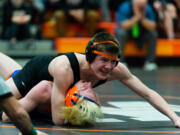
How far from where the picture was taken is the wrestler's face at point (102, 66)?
14.4 feet

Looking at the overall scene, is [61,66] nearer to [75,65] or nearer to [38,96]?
[75,65]

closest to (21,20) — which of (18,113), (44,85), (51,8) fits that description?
(51,8)

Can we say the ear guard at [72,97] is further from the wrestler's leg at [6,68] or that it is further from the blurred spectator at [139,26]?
the blurred spectator at [139,26]

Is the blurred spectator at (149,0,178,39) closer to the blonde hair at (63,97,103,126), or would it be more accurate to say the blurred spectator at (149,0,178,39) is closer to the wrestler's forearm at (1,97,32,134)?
the blonde hair at (63,97,103,126)

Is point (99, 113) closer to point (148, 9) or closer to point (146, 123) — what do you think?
point (146, 123)

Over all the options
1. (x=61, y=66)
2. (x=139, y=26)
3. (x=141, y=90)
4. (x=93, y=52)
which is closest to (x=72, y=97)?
(x=61, y=66)

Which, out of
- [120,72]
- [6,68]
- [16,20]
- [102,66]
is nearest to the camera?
[102,66]

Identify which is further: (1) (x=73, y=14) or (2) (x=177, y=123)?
(1) (x=73, y=14)

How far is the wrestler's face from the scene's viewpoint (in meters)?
4.39

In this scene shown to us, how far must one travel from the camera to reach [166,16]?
11.8 metres

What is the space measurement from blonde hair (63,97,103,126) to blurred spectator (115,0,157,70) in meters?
6.64

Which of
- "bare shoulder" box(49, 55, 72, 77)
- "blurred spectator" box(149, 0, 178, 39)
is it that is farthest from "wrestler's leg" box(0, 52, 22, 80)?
"blurred spectator" box(149, 0, 178, 39)

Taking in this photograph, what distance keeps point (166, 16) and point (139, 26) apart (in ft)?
2.92

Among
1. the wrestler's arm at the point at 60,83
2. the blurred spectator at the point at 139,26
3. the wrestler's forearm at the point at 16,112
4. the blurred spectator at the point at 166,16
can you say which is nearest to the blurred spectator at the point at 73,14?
the blurred spectator at the point at 139,26
